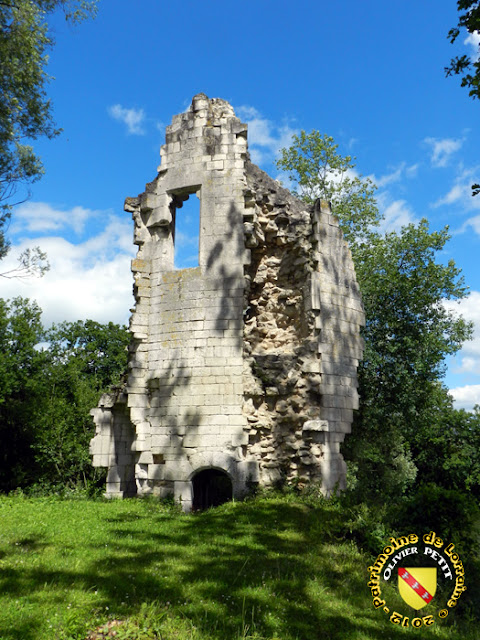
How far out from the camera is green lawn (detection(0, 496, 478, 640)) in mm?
4457

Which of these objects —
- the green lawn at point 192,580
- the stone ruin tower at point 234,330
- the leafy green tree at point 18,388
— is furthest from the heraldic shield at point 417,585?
the leafy green tree at point 18,388

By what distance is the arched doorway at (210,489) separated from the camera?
12344 mm

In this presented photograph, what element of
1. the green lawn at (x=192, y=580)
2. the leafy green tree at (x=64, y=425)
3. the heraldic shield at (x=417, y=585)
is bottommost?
the heraldic shield at (x=417, y=585)

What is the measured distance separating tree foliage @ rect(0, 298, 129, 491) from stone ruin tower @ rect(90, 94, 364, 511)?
25.4 ft

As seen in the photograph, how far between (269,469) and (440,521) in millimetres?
4085

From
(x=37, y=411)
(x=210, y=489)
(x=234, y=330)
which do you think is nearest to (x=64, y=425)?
(x=37, y=411)

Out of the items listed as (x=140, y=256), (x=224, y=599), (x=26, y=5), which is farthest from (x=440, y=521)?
(x=26, y=5)

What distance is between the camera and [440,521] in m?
6.82

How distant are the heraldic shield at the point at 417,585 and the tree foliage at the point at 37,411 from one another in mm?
14223

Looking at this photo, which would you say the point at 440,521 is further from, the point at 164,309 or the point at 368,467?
the point at 368,467

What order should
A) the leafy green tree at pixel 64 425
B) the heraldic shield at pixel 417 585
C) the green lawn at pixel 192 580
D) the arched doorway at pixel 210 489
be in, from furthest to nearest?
the leafy green tree at pixel 64 425
the arched doorway at pixel 210 489
the heraldic shield at pixel 417 585
the green lawn at pixel 192 580

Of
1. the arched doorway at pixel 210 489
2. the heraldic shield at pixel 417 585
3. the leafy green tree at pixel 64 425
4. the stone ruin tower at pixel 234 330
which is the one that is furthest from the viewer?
the leafy green tree at pixel 64 425

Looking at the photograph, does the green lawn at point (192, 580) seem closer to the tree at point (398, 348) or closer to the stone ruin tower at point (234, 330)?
the stone ruin tower at point (234, 330)

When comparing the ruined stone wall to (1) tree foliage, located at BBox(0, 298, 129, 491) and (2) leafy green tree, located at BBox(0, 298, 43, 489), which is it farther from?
(2) leafy green tree, located at BBox(0, 298, 43, 489)
